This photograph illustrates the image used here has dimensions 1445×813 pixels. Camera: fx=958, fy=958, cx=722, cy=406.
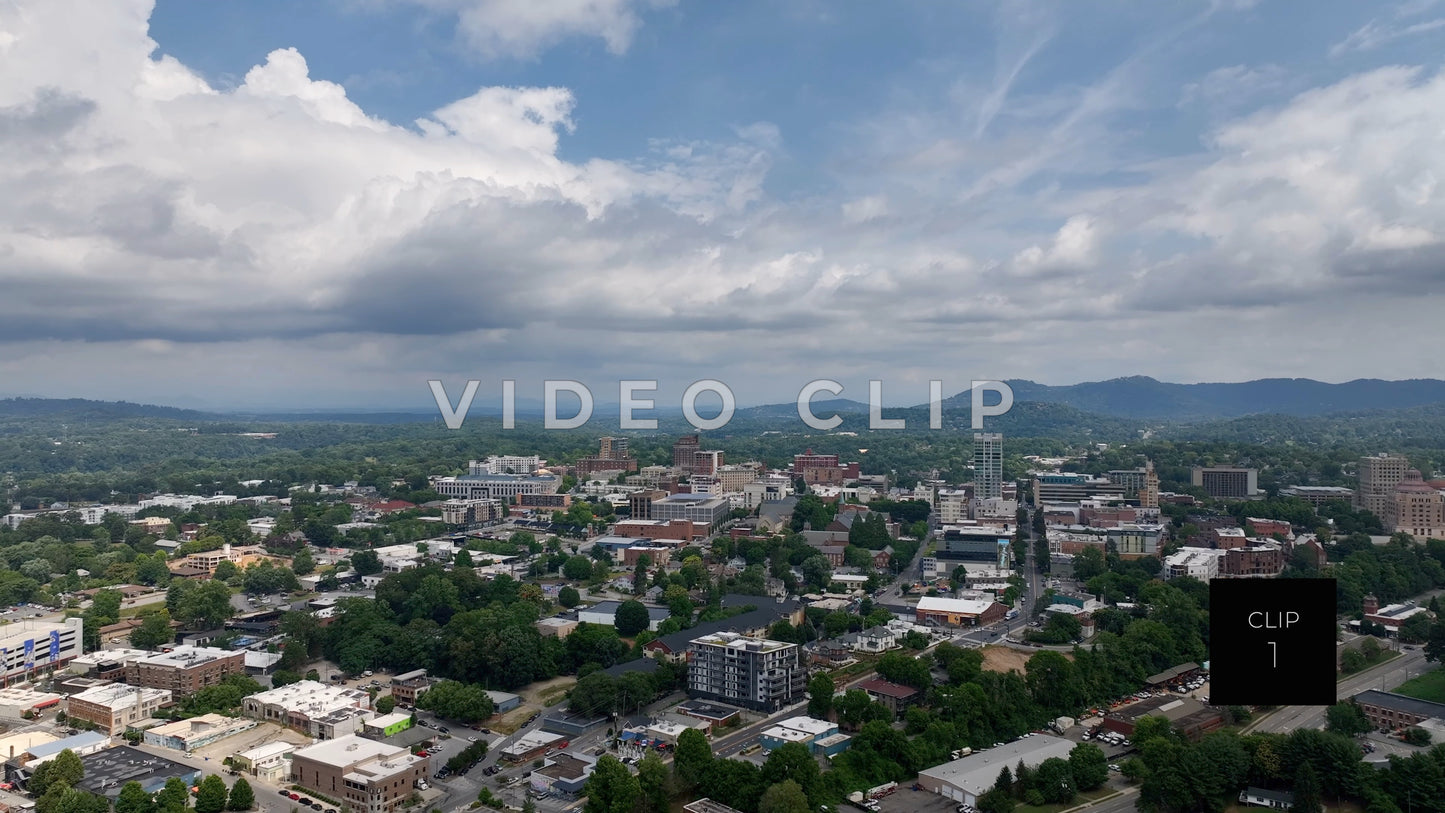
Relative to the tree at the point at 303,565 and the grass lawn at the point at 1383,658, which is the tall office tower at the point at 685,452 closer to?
the tree at the point at 303,565

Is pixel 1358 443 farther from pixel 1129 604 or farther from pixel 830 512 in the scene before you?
pixel 1129 604

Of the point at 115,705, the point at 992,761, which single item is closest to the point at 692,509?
the point at 115,705

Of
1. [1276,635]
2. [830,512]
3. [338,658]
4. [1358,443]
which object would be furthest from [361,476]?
[1358,443]

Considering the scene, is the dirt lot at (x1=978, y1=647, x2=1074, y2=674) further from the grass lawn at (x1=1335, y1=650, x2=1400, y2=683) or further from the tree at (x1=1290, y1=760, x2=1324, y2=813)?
the tree at (x1=1290, y1=760, x2=1324, y2=813)

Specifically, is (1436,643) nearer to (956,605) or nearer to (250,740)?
(956,605)

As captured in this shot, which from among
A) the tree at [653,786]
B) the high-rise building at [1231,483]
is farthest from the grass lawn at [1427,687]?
the high-rise building at [1231,483]

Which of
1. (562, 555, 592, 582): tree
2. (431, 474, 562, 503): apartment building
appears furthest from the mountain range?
(562, 555, 592, 582): tree
